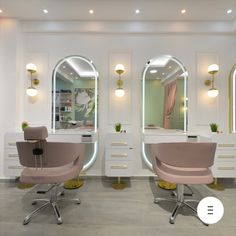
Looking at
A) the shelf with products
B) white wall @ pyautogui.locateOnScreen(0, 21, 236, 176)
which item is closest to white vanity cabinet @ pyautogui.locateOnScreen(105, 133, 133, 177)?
white wall @ pyautogui.locateOnScreen(0, 21, 236, 176)

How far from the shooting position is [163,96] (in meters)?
3.43

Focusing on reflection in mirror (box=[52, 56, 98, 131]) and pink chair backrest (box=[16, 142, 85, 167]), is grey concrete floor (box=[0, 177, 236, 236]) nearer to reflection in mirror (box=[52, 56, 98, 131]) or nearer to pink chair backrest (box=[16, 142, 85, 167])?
pink chair backrest (box=[16, 142, 85, 167])

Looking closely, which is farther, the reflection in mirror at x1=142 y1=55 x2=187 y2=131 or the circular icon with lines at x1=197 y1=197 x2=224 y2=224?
the reflection in mirror at x1=142 y1=55 x2=187 y2=131

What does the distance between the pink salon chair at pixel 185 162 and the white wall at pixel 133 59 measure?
1.23 meters

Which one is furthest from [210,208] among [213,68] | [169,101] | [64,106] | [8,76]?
[8,76]

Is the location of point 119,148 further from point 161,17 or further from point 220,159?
point 161,17

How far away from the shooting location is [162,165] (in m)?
2.42

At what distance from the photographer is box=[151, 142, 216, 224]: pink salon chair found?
2.08 meters

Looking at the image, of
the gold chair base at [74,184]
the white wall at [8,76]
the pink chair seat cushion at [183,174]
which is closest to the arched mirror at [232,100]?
the pink chair seat cushion at [183,174]

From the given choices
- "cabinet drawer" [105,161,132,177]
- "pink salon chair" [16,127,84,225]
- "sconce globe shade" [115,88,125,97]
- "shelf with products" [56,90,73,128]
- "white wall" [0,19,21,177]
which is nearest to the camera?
"pink salon chair" [16,127,84,225]

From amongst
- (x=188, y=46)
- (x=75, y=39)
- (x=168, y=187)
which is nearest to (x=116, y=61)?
(x=75, y=39)

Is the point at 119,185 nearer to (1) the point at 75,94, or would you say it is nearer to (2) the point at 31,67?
(1) the point at 75,94

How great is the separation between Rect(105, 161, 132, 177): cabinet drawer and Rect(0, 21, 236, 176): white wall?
48 cm

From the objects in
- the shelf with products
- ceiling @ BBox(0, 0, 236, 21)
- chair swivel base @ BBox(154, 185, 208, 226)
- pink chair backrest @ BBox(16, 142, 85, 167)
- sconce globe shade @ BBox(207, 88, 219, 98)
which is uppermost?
ceiling @ BBox(0, 0, 236, 21)
